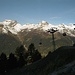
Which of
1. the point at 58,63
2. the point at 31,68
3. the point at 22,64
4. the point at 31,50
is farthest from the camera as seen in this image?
the point at 31,50

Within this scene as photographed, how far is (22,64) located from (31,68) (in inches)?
907

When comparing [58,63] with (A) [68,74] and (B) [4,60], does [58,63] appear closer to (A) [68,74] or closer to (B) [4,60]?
(A) [68,74]

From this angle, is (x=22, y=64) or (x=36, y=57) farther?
(x=36, y=57)

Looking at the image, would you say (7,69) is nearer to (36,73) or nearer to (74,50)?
(36,73)

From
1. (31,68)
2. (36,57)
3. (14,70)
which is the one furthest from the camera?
(36,57)

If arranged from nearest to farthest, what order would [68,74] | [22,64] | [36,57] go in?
1. [68,74]
2. [22,64]
3. [36,57]

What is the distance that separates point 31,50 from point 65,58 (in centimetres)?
6563

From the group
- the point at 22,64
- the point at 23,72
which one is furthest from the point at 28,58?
the point at 23,72

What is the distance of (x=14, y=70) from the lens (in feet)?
378

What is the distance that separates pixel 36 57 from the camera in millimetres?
137500

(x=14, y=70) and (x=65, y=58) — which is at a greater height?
(x=65, y=58)

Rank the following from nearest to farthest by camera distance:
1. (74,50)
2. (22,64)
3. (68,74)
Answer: (68,74) < (74,50) < (22,64)

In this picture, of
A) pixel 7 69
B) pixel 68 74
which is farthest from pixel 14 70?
pixel 68 74

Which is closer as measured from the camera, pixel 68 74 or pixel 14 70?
pixel 68 74
